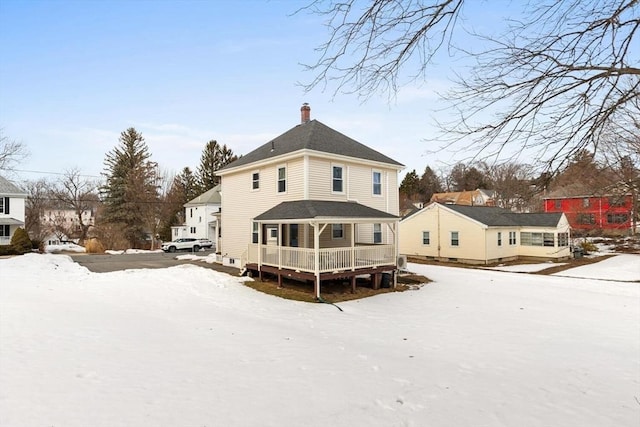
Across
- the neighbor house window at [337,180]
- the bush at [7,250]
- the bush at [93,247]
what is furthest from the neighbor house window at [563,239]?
the bush at [7,250]

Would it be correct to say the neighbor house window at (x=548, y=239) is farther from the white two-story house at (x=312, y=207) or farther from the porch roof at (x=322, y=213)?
the porch roof at (x=322, y=213)

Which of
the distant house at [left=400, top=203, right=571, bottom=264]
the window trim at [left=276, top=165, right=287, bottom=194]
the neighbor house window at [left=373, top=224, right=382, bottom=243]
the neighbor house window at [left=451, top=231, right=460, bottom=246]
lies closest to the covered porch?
the neighbor house window at [left=373, top=224, right=382, bottom=243]

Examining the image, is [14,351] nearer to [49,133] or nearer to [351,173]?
[351,173]

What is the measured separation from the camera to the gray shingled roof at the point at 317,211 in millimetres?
14574

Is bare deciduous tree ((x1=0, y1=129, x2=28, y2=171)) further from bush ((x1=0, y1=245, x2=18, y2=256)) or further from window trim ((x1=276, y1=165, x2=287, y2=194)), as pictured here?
window trim ((x1=276, y1=165, x2=287, y2=194))

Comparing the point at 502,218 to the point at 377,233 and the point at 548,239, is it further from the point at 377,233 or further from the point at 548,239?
the point at 377,233

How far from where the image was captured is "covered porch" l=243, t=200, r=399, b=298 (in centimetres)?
1416

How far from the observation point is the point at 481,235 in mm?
26719

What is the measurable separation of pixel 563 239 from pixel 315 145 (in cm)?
2434

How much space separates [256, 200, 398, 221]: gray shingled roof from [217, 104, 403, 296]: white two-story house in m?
0.05

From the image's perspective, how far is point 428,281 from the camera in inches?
711

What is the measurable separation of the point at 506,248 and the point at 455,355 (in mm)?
24344

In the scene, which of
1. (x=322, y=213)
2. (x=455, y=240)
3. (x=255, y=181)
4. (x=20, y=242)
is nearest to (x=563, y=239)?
(x=455, y=240)

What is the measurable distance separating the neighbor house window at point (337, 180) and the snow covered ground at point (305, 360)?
592cm
